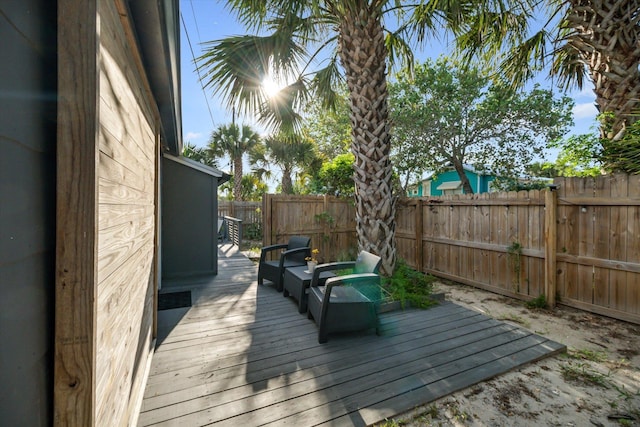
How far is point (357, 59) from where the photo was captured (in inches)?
164

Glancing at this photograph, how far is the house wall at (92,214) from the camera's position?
76 cm

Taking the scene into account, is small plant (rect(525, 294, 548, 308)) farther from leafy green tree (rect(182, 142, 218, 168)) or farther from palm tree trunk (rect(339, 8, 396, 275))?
leafy green tree (rect(182, 142, 218, 168))

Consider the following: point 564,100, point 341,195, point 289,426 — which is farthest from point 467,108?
point 289,426

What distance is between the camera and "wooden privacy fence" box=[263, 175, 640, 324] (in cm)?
349

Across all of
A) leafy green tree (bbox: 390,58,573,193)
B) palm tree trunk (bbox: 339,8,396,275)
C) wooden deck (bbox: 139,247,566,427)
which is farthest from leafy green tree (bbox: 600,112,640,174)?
leafy green tree (bbox: 390,58,573,193)

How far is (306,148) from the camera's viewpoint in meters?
11.6

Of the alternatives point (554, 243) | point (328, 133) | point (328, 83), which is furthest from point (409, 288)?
point (328, 133)

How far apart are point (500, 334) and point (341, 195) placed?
16.4 feet

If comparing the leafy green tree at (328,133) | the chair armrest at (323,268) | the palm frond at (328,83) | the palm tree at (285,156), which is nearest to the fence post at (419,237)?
the palm frond at (328,83)

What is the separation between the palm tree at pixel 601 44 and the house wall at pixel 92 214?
488 centimetres

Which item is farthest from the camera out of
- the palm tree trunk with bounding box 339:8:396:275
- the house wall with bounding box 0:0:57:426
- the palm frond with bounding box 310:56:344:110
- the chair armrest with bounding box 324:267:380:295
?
the palm frond with bounding box 310:56:344:110

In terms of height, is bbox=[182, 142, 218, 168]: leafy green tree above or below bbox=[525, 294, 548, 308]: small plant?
above

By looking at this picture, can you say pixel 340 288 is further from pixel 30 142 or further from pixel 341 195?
pixel 341 195

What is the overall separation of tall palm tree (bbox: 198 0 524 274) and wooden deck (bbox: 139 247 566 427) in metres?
1.61
